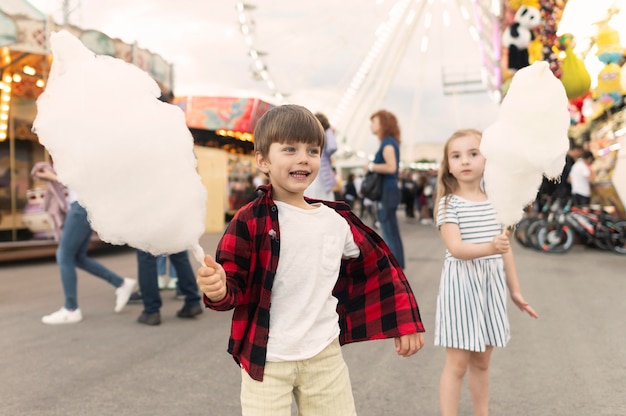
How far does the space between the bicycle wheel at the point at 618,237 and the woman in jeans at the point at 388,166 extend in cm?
430

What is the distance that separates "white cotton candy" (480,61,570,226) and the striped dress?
0.34 metres

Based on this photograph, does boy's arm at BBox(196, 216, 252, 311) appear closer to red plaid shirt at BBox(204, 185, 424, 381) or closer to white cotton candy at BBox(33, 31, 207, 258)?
red plaid shirt at BBox(204, 185, 424, 381)

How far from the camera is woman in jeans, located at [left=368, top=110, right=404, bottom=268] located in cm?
544

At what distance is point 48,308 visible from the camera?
4688mm

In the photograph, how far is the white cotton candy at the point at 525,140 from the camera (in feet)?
5.68

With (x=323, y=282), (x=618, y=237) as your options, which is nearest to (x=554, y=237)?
(x=618, y=237)

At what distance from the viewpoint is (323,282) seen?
62.1 inches

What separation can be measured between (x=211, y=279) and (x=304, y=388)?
0.48 m

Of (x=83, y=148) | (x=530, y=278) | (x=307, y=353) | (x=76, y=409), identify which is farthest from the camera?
(x=530, y=278)

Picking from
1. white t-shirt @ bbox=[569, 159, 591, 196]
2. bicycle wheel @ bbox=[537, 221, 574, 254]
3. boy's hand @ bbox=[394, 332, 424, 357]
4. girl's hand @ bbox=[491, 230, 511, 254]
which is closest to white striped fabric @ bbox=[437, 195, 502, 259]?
girl's hand @ bbox=[491, 230, 511, 254]

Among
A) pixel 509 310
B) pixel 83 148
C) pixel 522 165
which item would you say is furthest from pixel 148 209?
pixel 509 310

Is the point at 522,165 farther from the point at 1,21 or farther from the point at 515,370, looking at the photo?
the point at 1,21

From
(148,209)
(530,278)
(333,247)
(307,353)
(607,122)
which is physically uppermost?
(607,122)

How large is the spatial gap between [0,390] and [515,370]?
2.81 metres
